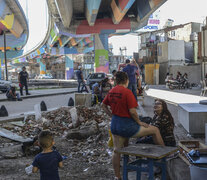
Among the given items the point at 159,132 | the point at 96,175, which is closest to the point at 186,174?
the point at 159,132

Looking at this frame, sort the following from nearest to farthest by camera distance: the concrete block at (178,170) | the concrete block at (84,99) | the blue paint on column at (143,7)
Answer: the concrete block at (178,170) → the concrete block at (84,99) → the blue paint on column at (143,7)

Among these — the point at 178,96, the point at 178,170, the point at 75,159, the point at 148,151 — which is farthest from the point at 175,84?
the point at 148,151

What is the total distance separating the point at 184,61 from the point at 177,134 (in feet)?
114

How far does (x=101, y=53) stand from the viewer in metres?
32.7

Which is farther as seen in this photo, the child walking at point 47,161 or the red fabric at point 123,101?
the red fabric at point 123,101

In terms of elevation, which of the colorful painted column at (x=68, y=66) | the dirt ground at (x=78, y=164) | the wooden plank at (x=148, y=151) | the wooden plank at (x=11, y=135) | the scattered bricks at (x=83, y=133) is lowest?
the dirt ground at (x=78, y=164)

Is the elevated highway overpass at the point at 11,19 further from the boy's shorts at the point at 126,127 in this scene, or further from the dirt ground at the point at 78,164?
the boy's shorts at the point at 126,127

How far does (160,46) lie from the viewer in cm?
4112

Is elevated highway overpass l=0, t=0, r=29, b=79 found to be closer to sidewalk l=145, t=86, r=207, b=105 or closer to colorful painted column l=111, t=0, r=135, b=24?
colorful painted column l=111, t=0, r=135, b=24

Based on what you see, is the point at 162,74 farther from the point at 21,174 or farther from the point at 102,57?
the point at 21,174

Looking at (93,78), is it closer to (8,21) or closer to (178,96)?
(8,21)

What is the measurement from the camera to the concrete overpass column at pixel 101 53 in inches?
1280

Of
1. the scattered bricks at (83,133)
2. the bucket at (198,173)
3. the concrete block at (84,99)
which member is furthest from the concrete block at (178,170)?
the concrete block at (84,99)

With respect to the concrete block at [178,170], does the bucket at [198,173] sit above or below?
above
